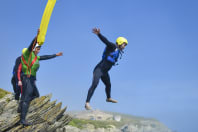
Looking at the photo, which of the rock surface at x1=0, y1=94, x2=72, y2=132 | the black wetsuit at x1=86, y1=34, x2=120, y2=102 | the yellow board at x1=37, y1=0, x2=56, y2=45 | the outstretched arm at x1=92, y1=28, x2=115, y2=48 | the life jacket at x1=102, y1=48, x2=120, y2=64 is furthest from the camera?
the rock surface at x1=0, y1=94, x2=72, y2=132

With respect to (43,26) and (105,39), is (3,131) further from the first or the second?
(105,39)

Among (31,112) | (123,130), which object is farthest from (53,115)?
(123,130)

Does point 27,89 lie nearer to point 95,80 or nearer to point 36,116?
point 95,80

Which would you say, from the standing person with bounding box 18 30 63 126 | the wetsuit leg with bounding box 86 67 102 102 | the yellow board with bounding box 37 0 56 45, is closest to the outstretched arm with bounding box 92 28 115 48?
the wetsuit leg with bounding box 86 67 102 102

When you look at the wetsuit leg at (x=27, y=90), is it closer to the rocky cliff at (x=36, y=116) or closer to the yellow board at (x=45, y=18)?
the yellow board at (x=45, y=18)

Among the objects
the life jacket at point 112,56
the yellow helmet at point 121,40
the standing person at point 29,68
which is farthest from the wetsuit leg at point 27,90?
the yellow helmet at point 121,40

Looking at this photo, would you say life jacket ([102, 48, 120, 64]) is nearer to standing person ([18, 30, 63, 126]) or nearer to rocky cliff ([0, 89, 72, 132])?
standing person ([18, 30, 63, 126])

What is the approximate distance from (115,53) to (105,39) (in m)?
0.78

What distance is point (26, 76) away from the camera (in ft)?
40.4

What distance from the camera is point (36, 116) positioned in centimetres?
2122

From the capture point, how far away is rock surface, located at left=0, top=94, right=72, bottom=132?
17337 mm

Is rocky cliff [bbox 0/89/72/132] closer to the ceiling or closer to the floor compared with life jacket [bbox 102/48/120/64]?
closer to the floor

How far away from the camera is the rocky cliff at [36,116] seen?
683 inches

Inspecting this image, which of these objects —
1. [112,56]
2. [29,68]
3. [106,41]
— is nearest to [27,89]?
[29,68]
